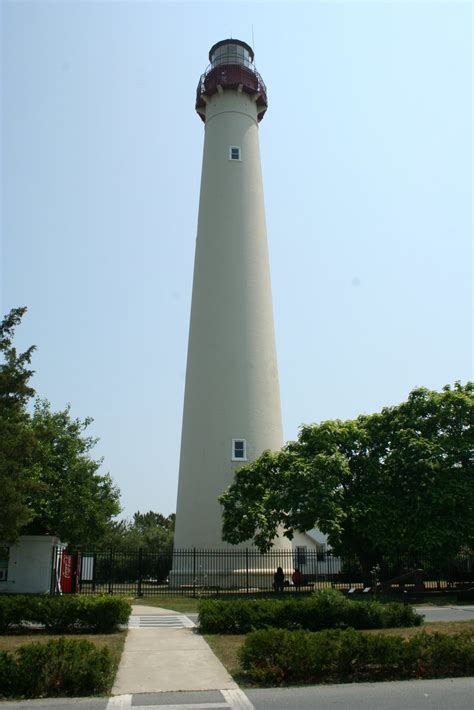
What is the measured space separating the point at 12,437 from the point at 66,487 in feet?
38.1

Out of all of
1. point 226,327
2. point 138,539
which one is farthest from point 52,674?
point 138,539

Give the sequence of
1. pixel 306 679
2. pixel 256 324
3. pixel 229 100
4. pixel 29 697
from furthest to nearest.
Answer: pixel 229 100, pixel 256 324, pixel 306 679, pixel 29 697

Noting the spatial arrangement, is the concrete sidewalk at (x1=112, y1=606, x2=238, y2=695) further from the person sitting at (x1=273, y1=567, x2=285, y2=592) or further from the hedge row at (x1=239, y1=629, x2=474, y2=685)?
the person sitting at (x1=273, y1=567, x2=285, y2=592)

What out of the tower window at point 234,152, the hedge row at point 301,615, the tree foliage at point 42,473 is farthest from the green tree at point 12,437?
the tower window at point 234,152

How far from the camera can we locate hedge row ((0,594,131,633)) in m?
15.9

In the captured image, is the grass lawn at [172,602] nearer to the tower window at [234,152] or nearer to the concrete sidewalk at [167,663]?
the concrete sidewalk at [167,663]

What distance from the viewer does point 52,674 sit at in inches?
392

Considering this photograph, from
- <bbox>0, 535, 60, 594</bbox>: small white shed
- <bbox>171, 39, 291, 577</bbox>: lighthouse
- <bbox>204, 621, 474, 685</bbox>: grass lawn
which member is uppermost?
<bbox>171, 39, 291, 577</bbox>: lighthouse

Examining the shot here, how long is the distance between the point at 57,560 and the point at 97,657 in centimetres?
1610

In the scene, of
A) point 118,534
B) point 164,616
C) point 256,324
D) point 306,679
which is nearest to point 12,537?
point 164,616

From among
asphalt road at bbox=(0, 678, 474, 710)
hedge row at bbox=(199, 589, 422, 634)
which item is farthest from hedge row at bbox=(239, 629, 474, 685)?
hedge row at bbox=(199, 589, 422, 634)

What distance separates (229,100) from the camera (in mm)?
35688

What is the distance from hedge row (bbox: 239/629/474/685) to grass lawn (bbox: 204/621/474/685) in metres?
0.63

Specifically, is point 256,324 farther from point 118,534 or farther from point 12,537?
point 118,534
